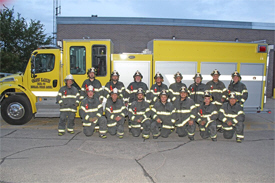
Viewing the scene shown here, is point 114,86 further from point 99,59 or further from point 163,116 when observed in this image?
point 163,116

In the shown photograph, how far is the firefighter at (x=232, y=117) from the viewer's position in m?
5.64

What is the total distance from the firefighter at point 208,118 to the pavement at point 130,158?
0.78 ft

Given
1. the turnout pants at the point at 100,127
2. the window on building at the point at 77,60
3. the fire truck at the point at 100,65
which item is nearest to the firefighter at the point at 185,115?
the fire truck at the point at 100,65

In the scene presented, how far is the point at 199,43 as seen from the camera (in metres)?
6.93

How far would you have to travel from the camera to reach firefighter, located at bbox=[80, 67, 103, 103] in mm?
6238

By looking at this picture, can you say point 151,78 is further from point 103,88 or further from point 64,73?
point 64,73

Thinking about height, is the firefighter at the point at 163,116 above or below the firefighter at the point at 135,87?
below

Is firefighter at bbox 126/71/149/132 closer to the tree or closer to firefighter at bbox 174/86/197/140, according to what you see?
firefighter at bbox 174/86/197/140

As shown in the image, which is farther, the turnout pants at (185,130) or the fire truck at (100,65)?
the fire truck at (100,65)

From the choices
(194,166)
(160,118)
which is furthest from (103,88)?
(194,166)

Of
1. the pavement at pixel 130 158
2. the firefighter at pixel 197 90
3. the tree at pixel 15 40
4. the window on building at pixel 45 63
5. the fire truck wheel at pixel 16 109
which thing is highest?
the tree at pixel 15 40

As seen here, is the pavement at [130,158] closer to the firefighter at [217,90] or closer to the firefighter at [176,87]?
the firefighter at [217,90]

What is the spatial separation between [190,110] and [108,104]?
87.2 inches

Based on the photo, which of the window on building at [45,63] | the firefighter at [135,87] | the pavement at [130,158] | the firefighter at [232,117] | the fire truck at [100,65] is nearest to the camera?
the pavement at [130,158]
